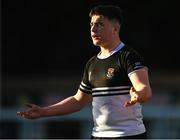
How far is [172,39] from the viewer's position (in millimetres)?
10766

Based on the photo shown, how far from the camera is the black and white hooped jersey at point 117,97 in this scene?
173 inches

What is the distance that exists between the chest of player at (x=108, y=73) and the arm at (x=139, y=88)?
89 mm

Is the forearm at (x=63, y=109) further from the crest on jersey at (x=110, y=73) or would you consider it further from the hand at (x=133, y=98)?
the hand at (x=133, y=98)

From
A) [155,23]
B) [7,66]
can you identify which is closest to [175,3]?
[155,23]

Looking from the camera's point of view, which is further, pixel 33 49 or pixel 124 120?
pixel 33 49

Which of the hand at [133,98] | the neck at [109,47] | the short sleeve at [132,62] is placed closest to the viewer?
the hand at [133,98]

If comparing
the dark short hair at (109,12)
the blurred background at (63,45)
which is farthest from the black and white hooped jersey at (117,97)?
the blurred background at (63,45)

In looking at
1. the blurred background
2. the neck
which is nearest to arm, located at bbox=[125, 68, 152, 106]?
the neck

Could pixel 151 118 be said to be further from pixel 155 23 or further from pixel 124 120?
pixel 124 120

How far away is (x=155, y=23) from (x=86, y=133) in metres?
2.31

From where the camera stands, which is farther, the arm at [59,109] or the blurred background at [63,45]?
the blurred background at [63,45]

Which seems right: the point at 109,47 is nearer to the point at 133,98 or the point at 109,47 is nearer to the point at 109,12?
the point at 109,12

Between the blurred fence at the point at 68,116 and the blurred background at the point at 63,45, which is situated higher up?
the blurred background at the point at 63,45

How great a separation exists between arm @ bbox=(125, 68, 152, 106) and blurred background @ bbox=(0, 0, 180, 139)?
19.0ft
